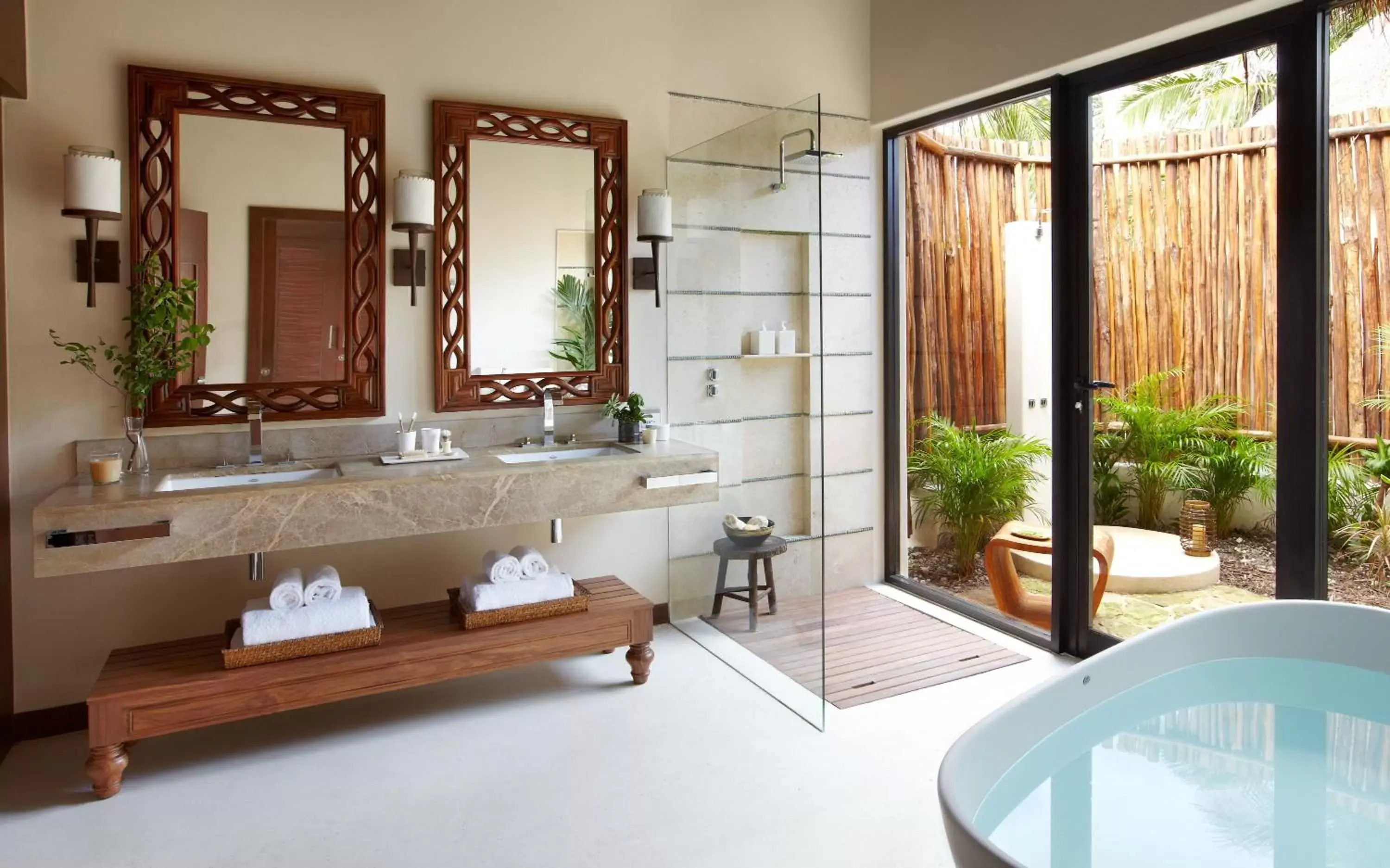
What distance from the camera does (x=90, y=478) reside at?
10.4 ft

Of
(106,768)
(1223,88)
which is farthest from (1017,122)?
(106,768)

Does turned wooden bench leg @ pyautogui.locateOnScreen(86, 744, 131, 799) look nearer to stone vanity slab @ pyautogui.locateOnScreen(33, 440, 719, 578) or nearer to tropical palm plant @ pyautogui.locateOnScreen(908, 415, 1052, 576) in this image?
stone vanity slab @ pyautogui.locateOnScreen(33, 440, 719, 578)

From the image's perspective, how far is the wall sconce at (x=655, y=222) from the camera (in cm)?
396

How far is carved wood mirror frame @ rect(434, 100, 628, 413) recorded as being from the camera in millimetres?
3709

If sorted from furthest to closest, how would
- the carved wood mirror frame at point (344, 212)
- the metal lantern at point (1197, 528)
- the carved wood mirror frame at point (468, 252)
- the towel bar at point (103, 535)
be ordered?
the carved wood mirror frame at point (468, 252)
the metal lantern at point (1197, 528)
the carved wood mirror frame at point (344, 212)
the towel bar at point (103, 535)

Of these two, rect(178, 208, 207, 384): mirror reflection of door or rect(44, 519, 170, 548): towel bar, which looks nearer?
rect(44, 519, 170, 548): towel bar

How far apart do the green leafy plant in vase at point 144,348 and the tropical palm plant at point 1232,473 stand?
3.53 m

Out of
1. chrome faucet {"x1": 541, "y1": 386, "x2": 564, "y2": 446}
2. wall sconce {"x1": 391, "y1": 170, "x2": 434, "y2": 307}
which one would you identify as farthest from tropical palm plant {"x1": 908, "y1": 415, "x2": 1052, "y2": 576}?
wall sconce {"x1": 391, "y1": 170, "x2": 434, "y2": 307}

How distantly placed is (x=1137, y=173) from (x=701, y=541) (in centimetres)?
216

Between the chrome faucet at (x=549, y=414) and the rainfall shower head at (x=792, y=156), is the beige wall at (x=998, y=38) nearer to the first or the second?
the rainfall shower head at (x=792, y=156)

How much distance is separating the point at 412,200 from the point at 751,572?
1.89 m

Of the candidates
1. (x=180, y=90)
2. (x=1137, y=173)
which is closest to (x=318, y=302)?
(x=180, y=90)

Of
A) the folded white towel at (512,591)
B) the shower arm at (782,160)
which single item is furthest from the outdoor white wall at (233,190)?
the shower arm at (782,160)

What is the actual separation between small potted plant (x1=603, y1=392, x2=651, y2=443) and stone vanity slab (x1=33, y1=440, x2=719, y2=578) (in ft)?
0.74
